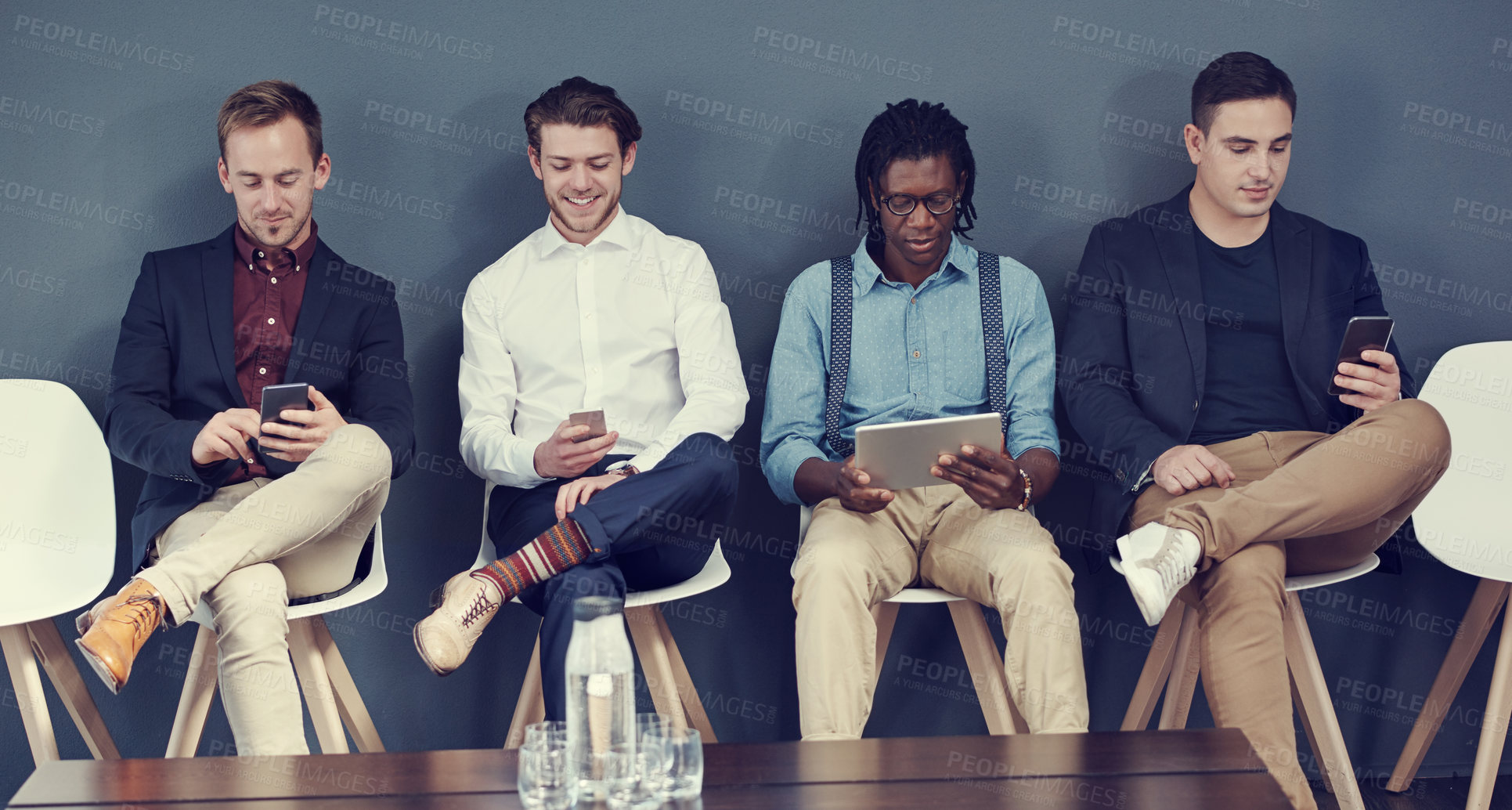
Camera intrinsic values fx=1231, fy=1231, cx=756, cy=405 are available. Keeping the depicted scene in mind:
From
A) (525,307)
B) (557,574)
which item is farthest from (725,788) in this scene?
(525,307)

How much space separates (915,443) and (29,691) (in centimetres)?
171

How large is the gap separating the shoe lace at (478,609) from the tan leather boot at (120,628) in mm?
483

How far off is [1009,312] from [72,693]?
79.8 inches

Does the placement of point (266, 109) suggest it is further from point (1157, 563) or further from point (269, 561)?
point (1157, 563)

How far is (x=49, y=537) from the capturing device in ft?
8.11

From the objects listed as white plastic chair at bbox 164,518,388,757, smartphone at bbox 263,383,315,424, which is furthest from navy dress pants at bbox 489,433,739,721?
smartphone at bbox 263,383,315,424

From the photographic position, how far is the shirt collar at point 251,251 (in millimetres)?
2551

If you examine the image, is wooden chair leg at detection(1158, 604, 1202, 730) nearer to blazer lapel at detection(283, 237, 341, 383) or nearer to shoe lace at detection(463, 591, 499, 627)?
shoe lace at detection(463, 591, 499, 627)

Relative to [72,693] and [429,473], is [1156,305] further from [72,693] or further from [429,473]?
[72,693]

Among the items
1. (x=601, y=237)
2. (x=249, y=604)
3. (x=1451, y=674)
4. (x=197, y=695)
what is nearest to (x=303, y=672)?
(x=197, y=695)

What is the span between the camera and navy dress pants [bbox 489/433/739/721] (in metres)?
2.17

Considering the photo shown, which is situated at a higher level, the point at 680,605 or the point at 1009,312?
the point at 1009,312

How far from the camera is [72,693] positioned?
7.81 feet

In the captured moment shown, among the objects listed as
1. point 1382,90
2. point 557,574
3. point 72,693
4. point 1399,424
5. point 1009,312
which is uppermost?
point 1382,90
